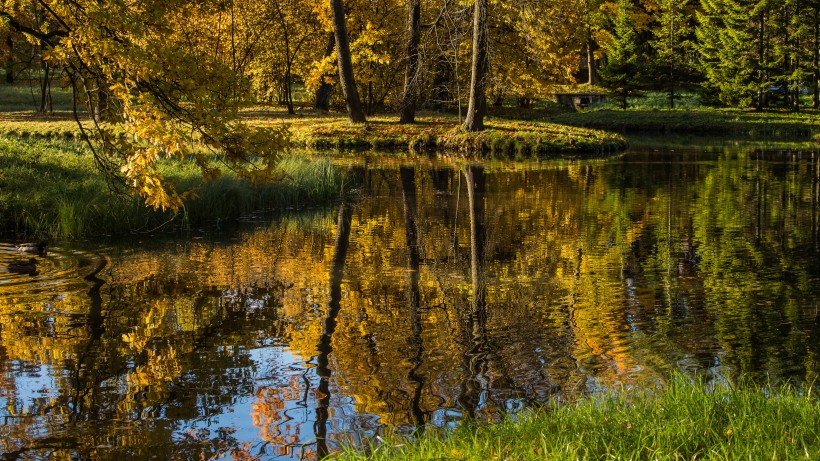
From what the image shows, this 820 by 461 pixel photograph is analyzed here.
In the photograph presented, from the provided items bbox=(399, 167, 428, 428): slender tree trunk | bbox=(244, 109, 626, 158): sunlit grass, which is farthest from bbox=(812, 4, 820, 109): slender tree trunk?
bbox=(399, 167, 428, 428): slender tree trunk

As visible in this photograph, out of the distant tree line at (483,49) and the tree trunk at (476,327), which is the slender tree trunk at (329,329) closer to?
the tree trunk at (476,327)

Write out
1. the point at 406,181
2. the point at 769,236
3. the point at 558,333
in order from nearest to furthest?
1. the point at 558,333
2. the point at 769,236
3. the point at 406,181

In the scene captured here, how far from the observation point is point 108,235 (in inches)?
579

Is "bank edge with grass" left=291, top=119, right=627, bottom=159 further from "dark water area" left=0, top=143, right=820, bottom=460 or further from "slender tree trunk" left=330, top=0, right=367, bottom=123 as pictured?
"dark water area" left=0, top=143, right=820, bottom=460

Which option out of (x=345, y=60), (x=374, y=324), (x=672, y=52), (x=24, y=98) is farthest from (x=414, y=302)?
(x=672, y=52)

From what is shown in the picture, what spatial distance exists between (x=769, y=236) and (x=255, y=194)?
9.02 metres

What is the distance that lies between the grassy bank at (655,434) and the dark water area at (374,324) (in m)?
0.92

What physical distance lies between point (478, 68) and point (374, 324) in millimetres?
21801

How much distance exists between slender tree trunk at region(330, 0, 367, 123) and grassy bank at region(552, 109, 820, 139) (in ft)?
43.8

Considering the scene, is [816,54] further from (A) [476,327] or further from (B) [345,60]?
(A) [476,327]

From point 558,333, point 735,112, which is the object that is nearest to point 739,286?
point 558,333

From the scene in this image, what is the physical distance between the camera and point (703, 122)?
1704 inches

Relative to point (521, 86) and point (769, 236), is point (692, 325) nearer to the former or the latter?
point (769, 236)

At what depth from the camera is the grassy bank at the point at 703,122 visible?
4116 cm
